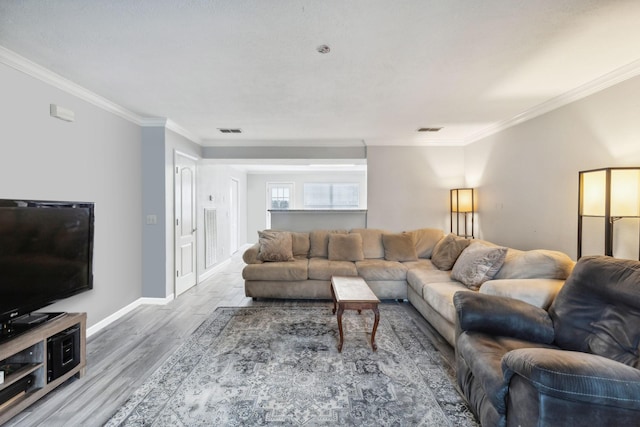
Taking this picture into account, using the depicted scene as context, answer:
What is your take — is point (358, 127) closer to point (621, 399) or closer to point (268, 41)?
point (268, 41)

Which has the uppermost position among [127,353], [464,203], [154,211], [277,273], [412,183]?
[412,183]

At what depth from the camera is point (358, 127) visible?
3990 millimetres

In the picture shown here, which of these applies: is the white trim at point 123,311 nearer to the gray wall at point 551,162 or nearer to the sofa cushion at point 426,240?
the sofa cushion at point 426,240

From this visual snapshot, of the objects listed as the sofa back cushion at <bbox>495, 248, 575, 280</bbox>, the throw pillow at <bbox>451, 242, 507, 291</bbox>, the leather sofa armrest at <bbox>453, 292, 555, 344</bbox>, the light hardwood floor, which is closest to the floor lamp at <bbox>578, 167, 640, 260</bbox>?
the sofa back cushion at <bbox>495, 248, 575, 280</bbox>

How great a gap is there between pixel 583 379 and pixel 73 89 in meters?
4.12

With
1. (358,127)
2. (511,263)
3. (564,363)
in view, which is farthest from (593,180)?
(358,127)

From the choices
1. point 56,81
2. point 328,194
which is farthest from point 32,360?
point 328,194

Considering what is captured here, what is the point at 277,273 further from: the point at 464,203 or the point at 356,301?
the point at 464,203

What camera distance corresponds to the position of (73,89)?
2.60m

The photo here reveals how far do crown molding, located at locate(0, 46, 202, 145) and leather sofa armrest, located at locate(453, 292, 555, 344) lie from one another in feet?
12.2

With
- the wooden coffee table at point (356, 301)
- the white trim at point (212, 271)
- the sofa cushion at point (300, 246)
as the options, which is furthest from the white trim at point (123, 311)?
the wooden coffee table at point (356, 301)

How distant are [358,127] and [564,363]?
340 cm

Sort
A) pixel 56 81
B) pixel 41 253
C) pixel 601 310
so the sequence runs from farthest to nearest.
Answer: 1. pixel 56 81
2. pixel 41 253
3. pixel 601 310

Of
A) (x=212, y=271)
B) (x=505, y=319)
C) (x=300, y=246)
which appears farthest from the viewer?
Answer: (x=212, y=271)
